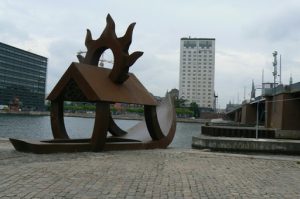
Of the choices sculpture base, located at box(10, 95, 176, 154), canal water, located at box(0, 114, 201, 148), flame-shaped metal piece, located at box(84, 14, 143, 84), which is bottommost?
canal water, located at box(0, 114, 201, 148)

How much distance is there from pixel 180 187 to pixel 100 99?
25.3ft

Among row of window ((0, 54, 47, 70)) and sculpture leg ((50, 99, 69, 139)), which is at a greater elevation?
row of window ((0, 54, 47, 70))

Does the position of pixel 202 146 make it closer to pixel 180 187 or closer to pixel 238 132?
pixel 238 132

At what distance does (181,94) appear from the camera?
172m

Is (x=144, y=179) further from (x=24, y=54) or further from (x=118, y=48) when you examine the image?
(x=24, y=54)

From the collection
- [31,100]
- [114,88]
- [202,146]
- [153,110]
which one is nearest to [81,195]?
[114,88]

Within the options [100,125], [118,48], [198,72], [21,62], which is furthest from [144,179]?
[198,72]

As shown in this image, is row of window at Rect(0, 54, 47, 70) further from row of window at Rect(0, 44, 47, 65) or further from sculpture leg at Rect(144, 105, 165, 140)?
sculpture leg at Rect(144, 105, 165, 140)

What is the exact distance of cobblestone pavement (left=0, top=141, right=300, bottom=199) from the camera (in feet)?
27.7

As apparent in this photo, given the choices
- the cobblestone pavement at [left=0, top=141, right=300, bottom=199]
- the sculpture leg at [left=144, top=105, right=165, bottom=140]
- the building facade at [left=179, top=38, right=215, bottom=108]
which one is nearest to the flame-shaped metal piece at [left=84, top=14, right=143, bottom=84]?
the sculpture leg at [left=144, top=105, right=165, bottom=140]

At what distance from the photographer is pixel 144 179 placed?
995 cm

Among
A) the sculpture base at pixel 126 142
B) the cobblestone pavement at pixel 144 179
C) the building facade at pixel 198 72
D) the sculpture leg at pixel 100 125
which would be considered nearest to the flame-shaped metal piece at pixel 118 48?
the sculpture leg at pixel 100 125

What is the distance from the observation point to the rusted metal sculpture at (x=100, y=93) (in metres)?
16.4

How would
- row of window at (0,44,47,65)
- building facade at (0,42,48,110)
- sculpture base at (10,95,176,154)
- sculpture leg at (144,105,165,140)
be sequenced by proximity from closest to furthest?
sculpture base at (10,95,176,154)
sculpture leg at (144,105,165,140)
row of window at (0,44,47,65)
building facade at (0,42,48,110)
